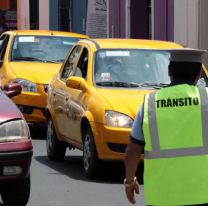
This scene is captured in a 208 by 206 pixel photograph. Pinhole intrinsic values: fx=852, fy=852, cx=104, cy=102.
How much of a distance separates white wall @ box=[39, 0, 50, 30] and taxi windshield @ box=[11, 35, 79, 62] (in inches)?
767

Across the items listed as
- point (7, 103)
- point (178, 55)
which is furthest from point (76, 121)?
point (178, 55)

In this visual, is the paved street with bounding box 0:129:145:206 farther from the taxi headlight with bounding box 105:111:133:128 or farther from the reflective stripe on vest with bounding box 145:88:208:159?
the reflective stripe on vest with bounding box 145:88:208:159

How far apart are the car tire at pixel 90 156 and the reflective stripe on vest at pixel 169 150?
4649mm

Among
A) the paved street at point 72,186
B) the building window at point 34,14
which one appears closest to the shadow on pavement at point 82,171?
the paved street at point 72,186

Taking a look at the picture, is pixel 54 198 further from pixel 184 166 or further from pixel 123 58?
pixel 184 166

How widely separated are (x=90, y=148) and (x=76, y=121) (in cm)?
66

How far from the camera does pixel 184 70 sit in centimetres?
448

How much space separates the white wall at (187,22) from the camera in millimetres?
20266

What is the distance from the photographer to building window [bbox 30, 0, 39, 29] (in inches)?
1405

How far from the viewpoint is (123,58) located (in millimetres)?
10055

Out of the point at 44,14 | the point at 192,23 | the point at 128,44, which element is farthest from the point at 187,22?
the point at 44,14

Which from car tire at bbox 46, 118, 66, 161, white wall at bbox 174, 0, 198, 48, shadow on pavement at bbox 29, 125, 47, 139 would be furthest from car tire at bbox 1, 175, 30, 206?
white wall at bbox 174, 0, 198, 48

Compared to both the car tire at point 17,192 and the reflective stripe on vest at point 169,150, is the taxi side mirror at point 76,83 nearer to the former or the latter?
the car tire at point 17,192

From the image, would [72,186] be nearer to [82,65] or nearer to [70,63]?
[82,65]
